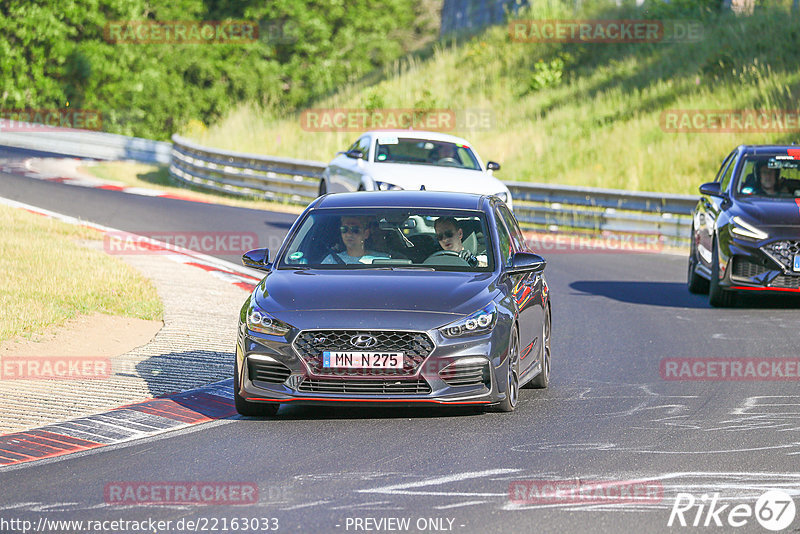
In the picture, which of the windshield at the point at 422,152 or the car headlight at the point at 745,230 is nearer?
the car headlight at the point at 745,230

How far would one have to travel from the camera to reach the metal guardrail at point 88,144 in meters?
42.6

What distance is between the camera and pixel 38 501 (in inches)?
276

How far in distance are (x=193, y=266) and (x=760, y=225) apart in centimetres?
745

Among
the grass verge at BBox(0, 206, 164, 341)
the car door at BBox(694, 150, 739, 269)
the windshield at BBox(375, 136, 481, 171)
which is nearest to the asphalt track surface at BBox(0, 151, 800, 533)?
the car door at BBox(694, 150, 739, 269)

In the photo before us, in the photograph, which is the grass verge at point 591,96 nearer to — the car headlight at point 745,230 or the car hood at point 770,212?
the car hood at point 770,212

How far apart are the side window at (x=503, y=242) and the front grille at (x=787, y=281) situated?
5.45 m

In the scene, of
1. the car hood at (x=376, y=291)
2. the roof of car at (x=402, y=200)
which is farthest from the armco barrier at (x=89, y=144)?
the car hood at (x=376, y=291)

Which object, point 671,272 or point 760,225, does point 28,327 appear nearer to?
point 760,225

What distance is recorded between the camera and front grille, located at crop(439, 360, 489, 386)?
8.83 m

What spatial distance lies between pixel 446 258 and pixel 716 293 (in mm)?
6749

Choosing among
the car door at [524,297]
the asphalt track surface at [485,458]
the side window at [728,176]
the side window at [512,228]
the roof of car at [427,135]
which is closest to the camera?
the asphalt track surface at [485,458]

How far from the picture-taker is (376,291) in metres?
9.15

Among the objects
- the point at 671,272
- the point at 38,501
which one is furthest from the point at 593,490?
the point at 671,272

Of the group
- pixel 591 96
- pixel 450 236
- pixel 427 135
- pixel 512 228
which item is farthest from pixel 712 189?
pixel 591 96
